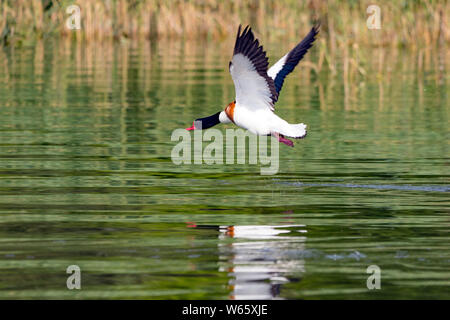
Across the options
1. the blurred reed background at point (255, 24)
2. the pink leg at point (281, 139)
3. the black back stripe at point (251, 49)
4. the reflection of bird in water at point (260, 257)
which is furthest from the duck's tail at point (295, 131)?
the blurred reed background at point (255, 24)

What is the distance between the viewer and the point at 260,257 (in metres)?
7.37

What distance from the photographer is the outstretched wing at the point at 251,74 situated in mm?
10273

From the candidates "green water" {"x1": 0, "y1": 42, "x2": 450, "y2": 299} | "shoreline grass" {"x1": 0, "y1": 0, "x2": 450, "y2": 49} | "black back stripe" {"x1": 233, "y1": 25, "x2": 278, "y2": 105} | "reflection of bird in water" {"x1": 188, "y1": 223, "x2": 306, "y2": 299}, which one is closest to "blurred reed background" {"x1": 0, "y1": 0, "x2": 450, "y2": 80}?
"shoreline grass" {"x1": 0, "y1": 0, "x2": 450, "y2": 49}

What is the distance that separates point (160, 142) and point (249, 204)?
176 inches

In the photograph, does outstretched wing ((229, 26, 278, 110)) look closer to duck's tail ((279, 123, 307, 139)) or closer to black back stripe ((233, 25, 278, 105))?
black back stripe ((233, 25, 278, 105))

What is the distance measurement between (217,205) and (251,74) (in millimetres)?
1937

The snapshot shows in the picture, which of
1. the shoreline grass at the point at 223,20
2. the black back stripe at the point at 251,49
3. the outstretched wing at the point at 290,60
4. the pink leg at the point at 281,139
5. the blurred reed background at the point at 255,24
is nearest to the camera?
the black back stripe at the point at 251,49

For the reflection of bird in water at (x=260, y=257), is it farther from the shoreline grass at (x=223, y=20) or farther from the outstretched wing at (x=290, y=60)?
the shoreline grass at (x=223, y=20)

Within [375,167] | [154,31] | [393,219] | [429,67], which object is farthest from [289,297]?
[154,31]

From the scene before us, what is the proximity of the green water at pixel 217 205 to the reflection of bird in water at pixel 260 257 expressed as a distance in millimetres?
14

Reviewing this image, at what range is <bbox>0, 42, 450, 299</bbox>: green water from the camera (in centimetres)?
683

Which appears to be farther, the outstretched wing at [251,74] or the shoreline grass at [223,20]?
the shoreline grass at [223,20]

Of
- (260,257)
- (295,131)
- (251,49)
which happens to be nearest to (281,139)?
(295,131)

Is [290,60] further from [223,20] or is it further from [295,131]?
[223,20]
